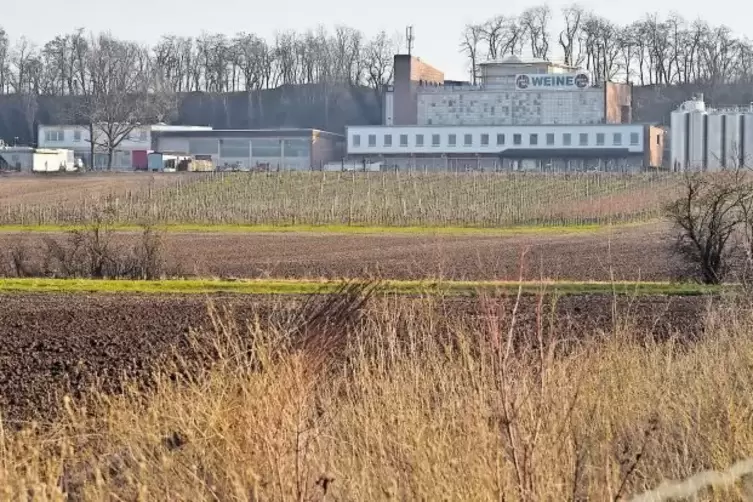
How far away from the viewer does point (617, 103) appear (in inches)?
4953

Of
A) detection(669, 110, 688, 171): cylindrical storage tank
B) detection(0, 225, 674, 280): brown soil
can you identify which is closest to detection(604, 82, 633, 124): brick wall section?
detection(669, 110, 688, 171): cylindrical storage tank

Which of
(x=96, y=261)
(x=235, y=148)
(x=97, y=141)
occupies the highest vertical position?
(x=97, y=141)

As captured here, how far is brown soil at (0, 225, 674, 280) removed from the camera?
3716 cm

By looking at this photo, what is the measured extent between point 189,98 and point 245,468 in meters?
142

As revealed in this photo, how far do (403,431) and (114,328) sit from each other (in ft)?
42.8

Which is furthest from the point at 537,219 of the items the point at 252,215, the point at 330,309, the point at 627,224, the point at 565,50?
the point at 565,50

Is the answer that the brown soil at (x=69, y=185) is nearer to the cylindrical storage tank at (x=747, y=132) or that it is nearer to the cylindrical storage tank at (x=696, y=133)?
the cylindrical storage tank at (x=696, y=133)

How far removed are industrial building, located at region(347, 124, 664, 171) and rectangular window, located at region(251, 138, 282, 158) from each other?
689 cm

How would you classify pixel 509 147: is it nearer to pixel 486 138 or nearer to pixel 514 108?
pixel 486 138

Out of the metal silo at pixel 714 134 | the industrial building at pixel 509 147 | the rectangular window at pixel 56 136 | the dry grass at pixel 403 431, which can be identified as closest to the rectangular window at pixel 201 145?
the industrial building at pixel 509 147

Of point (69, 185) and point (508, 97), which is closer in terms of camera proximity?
point (69, 185)

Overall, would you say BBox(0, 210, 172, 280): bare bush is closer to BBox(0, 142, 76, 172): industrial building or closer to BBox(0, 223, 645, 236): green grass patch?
BBox(0, 223, 645, 236): green grass patch

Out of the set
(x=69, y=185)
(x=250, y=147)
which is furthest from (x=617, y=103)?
(x=69, y=185)

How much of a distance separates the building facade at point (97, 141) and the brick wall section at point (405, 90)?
18.9 metres
